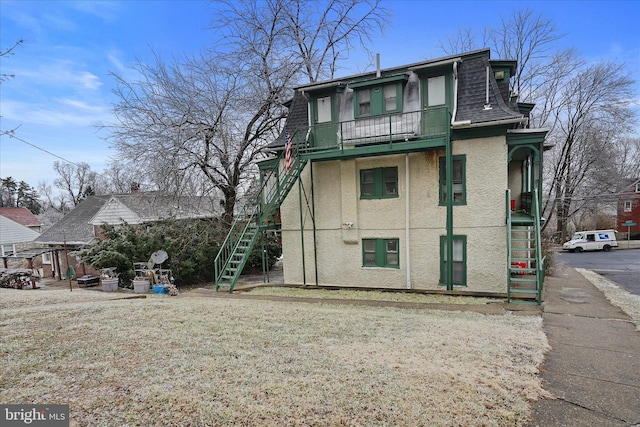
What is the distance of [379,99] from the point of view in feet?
37.5

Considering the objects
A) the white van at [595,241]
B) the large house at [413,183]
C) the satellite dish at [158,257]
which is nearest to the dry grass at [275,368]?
the large house at [413,183]

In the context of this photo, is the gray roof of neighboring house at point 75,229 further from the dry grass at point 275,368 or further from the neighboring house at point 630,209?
the neighboring house at point 630,209

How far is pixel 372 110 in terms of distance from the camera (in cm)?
1156

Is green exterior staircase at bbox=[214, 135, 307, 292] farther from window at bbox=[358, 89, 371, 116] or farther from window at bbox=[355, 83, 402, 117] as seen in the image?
window at bbox=[355, 83, 402, 117]

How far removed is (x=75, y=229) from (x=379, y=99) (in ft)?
80.4

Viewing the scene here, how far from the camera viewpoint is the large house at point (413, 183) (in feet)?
33.8

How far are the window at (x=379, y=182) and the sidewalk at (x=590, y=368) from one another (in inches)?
225

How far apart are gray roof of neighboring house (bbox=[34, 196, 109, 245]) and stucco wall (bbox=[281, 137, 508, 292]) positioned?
17.8m

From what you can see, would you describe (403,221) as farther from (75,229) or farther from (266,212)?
(75,229)

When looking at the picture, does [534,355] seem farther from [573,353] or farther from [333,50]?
[333,50]

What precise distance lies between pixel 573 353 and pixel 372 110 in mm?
8826

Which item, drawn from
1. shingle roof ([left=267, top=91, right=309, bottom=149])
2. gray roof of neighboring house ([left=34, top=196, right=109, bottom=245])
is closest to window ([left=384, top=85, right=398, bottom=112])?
shingle roof ([left=267, top=91, right=309, bottom=149])

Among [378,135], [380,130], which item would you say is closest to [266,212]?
[378,135]

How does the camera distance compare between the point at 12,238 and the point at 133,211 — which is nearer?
the point at 133,211
